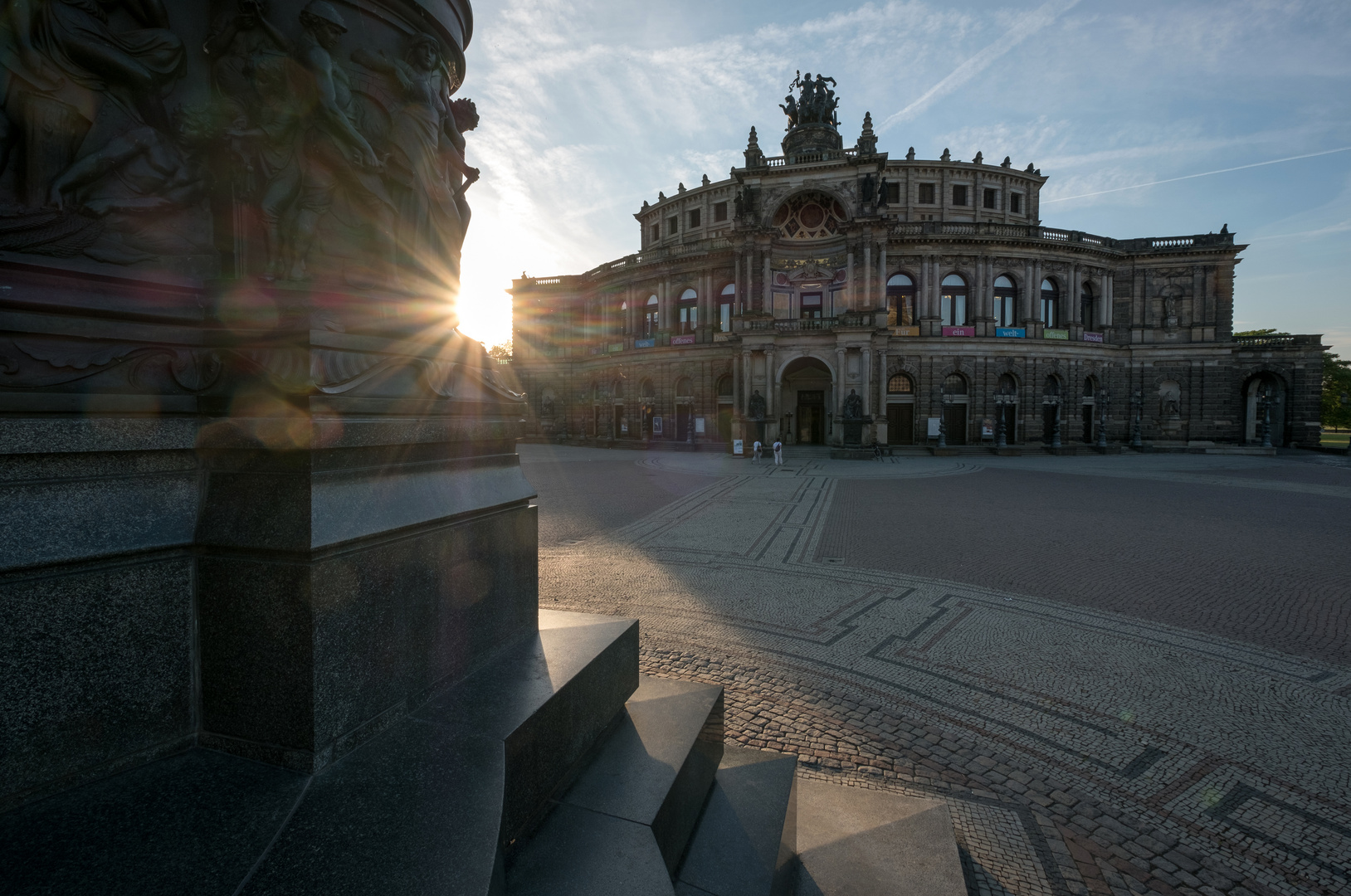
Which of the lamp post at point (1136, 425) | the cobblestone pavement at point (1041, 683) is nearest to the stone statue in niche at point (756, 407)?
the cobblestone pavement at point (1041, 683)

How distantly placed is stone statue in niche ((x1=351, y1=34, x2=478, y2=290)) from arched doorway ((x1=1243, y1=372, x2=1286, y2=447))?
1968 inches

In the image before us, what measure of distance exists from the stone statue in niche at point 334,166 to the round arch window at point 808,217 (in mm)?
33922

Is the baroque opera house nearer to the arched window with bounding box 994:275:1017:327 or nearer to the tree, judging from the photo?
the arched window with bounding box 994:275:1017:327

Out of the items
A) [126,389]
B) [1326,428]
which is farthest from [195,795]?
[1326,428]

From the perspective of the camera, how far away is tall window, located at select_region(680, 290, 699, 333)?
121 feet

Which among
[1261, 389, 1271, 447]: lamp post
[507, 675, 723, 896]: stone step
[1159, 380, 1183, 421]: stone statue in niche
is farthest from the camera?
[1159, 380, 1183, 421]: stone statue in niche

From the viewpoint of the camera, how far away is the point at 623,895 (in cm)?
181

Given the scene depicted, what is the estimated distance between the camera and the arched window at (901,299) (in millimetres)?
35031

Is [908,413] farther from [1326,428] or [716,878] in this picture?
[1326,428]

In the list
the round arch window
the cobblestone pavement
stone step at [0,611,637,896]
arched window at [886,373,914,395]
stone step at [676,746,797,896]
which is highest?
the round arch window

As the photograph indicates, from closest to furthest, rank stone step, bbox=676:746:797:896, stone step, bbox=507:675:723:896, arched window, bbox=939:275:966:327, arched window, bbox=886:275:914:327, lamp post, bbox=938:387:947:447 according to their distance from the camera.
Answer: stone step, bbox=507:675:723:896, stone step, bbox=676:746:797:896, lamp post, bbox=938:387:947:447, arched window, bbox=939:275:966:327, arched window, bbox=886:275:914:327

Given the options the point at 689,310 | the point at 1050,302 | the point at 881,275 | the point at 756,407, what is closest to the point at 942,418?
the point at 881,275

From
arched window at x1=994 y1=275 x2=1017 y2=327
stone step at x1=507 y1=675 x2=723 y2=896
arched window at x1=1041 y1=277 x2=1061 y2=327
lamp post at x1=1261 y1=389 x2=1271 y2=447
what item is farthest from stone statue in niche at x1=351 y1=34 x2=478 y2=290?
lamp post at x1=1261 y1=389 x2=1271 y2=447

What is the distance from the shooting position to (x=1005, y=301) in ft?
116
